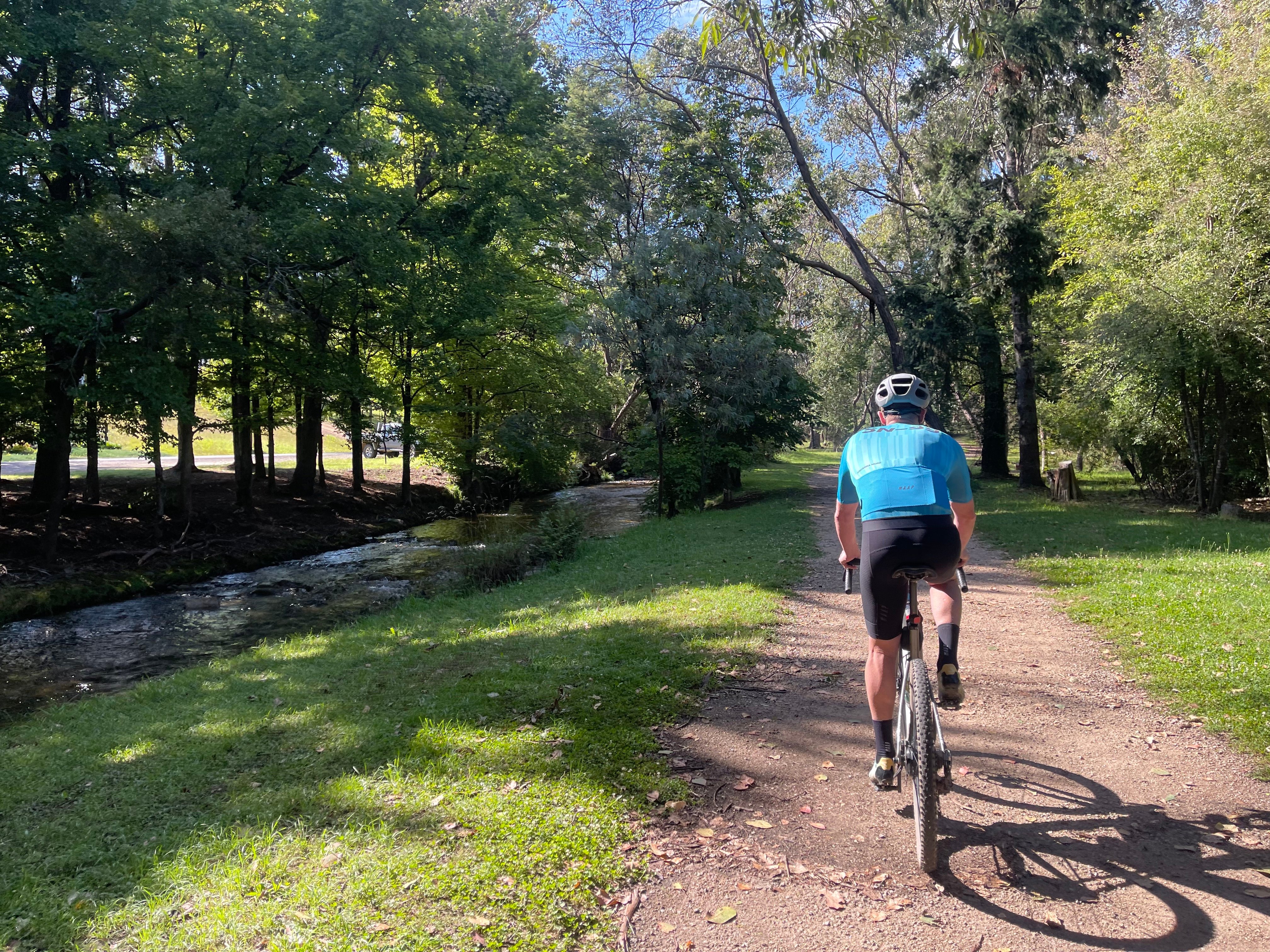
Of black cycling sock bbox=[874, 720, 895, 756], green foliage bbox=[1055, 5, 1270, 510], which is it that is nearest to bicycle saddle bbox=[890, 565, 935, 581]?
black cycling sock bbox=[874, 720, 895, 756]

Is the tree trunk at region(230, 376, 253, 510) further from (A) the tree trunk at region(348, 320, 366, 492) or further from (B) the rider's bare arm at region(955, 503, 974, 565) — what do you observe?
(B) the rider's bare arm at region(955, 503, 974, 565)

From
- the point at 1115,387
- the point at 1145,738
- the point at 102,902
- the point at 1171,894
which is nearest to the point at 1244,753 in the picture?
the point at 1145,738

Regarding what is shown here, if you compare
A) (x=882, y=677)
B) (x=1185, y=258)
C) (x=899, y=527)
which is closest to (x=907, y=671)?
(x=882, y=677)

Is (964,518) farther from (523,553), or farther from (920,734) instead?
(523,553)

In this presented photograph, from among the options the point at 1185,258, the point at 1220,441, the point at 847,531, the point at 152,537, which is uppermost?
the point at 1185,258

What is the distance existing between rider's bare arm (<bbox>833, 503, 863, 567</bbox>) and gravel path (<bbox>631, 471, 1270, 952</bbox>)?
1463mm

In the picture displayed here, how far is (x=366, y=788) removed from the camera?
4613 mm

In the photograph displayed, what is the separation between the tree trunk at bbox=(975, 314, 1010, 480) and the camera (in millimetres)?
25672

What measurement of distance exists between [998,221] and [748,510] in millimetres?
10540

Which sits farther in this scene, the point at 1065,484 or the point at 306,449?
the point at 306,449

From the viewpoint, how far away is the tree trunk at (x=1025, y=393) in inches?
876

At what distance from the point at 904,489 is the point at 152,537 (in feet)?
58.9

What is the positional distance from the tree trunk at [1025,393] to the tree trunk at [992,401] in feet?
7.36

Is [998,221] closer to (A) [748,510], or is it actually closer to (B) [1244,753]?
(A) [748,510]
